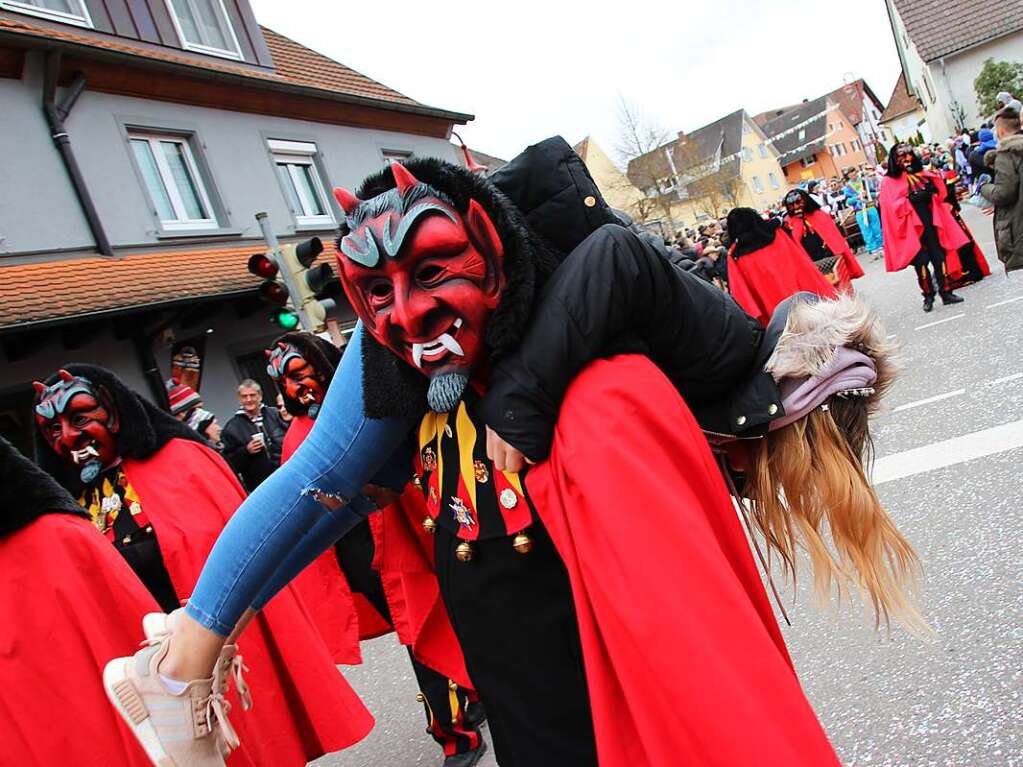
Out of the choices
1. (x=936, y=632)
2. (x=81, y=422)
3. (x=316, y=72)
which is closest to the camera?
(x=936, y=632)

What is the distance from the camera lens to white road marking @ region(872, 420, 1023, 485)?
14.1ft

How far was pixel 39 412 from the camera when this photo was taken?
3342mm

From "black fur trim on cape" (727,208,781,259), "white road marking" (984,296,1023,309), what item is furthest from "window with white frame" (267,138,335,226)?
"white road marking" (984,296,1023,309)

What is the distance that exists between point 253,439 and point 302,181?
30.6 ft

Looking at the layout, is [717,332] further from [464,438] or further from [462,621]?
[462,621]

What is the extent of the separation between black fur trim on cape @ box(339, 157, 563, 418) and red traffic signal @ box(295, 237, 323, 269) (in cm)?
636

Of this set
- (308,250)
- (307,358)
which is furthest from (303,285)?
(307,358)

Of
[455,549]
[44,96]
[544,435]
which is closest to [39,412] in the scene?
[455,549]

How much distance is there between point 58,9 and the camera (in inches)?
447

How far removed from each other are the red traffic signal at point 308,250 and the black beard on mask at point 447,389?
6.54m

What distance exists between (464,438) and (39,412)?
8.85ft

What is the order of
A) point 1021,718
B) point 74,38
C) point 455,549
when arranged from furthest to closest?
point 74,38
point 1021,718
point 455,549

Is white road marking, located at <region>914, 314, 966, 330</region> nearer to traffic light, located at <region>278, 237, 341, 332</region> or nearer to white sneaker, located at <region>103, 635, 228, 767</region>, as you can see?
traffic light, located at <region>278, 237, 341, 332</region>

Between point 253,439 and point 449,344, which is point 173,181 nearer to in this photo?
point 253,439
